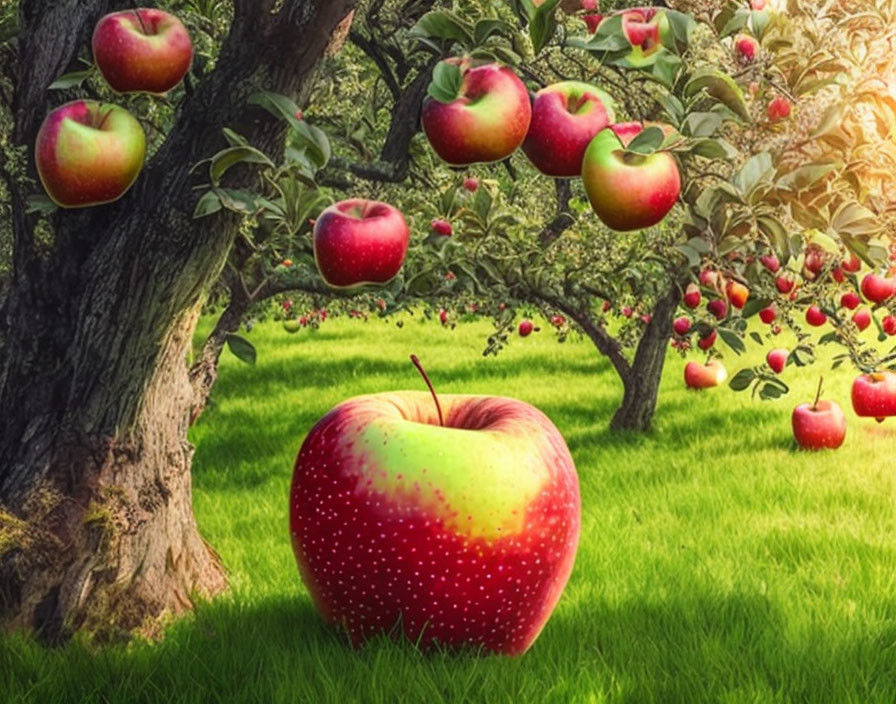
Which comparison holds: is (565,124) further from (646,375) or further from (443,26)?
(646,375)

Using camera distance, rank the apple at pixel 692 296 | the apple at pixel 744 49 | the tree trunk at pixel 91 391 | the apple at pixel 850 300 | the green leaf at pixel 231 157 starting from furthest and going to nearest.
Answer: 1. the apple at pixel 692 296
2. the apple at pixel 850 300
3. the tree trunk at pixel 91 391
4. the apple at pixel 744 49
5. the green leaf at pixel 231 157

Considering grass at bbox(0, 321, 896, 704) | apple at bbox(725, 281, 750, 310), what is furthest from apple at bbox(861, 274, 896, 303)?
grass at bbox(0, 321, 896, 704)

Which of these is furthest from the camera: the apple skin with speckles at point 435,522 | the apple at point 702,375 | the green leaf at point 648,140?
the apple at point 702,375

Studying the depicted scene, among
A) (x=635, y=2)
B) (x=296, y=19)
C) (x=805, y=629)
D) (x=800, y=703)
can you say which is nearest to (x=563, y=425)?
(x=635, y=2)

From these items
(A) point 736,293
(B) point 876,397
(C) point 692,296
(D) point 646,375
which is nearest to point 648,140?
(A) point 736,293

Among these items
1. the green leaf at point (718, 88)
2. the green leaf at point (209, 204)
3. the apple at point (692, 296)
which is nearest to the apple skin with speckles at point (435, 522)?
the green leaf at point (209, 204)

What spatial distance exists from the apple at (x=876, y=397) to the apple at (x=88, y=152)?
4833 mm

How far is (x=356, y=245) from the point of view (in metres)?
2.50

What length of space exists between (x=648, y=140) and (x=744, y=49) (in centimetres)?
164

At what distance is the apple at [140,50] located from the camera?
8.09 ft

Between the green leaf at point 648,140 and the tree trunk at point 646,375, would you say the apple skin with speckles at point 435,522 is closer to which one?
the green leaf at point 648,140

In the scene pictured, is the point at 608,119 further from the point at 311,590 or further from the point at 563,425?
the point at 563,425

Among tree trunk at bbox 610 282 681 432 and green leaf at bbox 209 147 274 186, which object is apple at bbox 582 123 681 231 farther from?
tree trunk at bbox 610 282 681 432

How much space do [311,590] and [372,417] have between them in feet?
2.13
